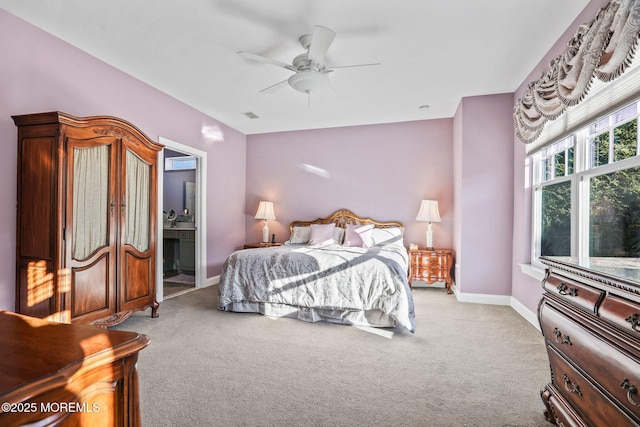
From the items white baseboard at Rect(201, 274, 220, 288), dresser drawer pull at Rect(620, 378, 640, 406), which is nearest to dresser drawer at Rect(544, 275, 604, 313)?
dresser drawer pull at Rect(620, 378, 640, 406)

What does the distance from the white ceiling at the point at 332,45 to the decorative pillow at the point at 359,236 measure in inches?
79.1

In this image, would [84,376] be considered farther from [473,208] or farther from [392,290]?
[473,208]

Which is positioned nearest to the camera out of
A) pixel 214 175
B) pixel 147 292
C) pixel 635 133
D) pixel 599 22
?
pixel 599 22

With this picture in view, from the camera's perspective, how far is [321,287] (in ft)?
11.5

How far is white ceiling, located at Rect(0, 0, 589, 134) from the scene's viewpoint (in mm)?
2576

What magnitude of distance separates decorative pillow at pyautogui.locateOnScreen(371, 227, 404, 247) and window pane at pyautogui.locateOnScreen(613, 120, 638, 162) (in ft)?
9.95

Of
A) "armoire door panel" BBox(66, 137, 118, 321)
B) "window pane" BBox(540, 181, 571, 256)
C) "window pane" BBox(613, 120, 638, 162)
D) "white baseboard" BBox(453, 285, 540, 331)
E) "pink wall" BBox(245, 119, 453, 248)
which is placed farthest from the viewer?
"pink wall" BBox(245, 119, 453, 248)

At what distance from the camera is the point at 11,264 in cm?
272

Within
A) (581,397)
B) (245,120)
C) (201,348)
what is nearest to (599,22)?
(581,397)

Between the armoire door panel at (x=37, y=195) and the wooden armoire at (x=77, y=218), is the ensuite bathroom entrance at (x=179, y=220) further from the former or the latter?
the armoire door panel at (x=37, y=195)

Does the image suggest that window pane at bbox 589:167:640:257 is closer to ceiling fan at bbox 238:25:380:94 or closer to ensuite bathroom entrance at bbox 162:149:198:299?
ceiling fan at bbox 238:25:380:94

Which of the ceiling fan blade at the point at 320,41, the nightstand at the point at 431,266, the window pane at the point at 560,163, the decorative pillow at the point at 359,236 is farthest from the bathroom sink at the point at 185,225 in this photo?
the window pane at the point at 560,163

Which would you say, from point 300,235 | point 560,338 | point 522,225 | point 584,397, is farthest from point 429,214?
point 584,397

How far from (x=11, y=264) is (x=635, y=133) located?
15.9ft
